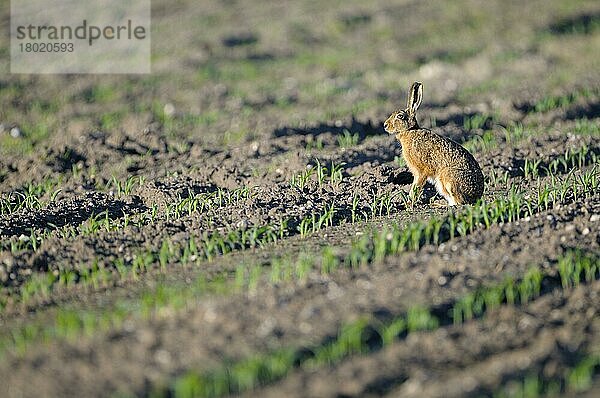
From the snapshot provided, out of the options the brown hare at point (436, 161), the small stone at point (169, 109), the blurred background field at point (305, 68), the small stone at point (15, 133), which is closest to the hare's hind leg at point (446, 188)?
the brown hare at point (436, 161)

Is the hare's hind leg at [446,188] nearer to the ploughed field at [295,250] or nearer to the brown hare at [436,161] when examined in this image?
the brown hare at [436,161]

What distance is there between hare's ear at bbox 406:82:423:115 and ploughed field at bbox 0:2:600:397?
79 cm

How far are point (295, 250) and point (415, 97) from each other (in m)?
2.25

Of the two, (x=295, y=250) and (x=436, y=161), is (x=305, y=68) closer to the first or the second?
(x=436, y=161)

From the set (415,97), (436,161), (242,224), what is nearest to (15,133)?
(242,224)

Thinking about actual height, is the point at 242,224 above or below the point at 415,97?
Answer: below

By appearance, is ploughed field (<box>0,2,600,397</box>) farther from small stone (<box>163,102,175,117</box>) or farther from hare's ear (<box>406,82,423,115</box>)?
hare's ear (<box>406,82,423,115</box>)

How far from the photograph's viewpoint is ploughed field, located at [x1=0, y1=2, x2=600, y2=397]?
4.85 metres

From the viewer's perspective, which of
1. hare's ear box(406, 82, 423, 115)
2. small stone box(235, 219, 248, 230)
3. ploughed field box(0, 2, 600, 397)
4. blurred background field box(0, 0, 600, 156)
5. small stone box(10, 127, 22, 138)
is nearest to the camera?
ploughed field box(0, 2, 600, 397)

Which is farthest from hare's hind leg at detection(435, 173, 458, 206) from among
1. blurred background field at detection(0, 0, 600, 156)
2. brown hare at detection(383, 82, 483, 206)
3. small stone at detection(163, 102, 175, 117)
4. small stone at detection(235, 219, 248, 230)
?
small stone at detection(163, 102, 175, 117)

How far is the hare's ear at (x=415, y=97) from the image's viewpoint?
806 centimetres

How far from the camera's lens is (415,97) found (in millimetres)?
8180

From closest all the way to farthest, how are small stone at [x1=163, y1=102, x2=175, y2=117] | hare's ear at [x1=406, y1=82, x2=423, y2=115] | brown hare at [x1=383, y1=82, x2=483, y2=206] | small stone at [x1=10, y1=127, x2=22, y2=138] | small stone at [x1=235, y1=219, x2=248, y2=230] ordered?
small stone at [x1=235, y1=219, x2=248, y2=230]
brown hare at [x1=383, y1=82, x2=483, y2=206]
hare's ear at [x1=406, y1=82, x2=423, y2=115]
small stone at [x1=10, y1=127, x2=22, y2=138]
small stone at [x1=163, y1=102, x2=175, y2=117]

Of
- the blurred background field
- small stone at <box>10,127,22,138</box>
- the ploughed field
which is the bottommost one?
the ploughed field
